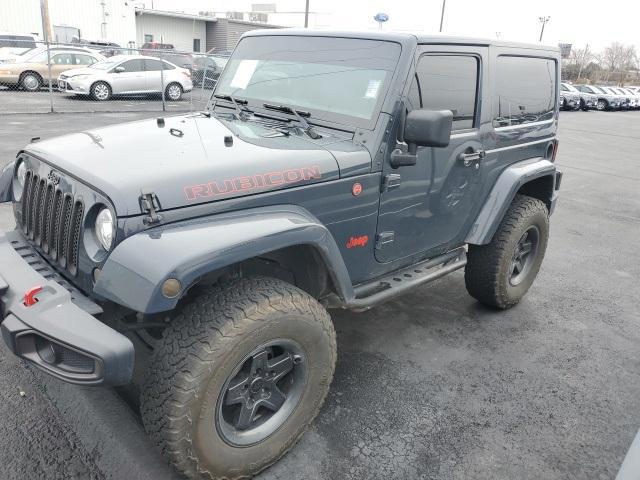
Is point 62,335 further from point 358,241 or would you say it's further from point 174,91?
point 174,91

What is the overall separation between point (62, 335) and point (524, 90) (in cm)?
341

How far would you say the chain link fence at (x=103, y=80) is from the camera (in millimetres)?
14883

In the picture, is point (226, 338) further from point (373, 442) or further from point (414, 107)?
point (414, 107)

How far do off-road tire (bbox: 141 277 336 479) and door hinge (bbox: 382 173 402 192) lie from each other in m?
0.81

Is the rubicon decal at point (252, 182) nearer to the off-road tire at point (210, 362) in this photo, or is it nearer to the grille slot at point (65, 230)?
the off-road tire at point (210, 362)

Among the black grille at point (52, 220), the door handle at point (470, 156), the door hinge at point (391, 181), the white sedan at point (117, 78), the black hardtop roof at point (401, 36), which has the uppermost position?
the black hardtop roof at point (401, 36)

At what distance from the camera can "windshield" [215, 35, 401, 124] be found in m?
2.99

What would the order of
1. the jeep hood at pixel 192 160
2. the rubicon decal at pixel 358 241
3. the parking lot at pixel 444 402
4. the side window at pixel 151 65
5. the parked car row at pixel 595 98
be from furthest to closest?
the parked car row at pixel 595 98 → the side window at pixel 151 65 → the rubicon decal at pixel 358 241 → the parking lot at pixel 444 402 → the jeep hood at pixel 192 160

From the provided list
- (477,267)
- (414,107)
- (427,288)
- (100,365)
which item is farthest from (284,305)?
(427,288)

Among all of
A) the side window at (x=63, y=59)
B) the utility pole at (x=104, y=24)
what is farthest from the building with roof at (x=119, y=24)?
the side window at (x=63, y=59)

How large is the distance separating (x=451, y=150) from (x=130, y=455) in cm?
241

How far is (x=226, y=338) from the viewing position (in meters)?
2.16

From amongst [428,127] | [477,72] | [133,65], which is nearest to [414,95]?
[428,127]

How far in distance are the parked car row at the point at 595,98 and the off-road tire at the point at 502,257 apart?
2539 centimetres
